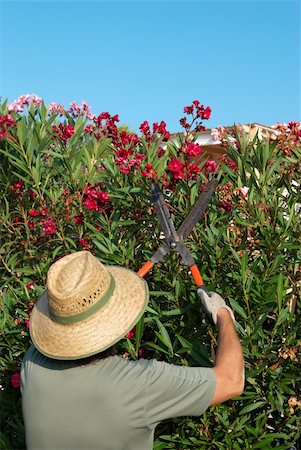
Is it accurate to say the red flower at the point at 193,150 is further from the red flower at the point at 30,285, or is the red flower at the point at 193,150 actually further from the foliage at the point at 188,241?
the red flower at the point at 30,285

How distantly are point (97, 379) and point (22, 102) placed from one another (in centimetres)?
276

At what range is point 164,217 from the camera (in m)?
2.81

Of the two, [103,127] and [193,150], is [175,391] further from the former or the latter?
[103,127]

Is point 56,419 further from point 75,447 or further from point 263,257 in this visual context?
point 263,257

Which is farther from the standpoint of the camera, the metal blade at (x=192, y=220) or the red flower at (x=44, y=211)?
the red flower at (x=44, y=211)

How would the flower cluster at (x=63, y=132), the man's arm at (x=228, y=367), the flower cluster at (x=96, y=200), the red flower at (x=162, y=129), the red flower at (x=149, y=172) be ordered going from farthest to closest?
the flower cluster at (x=63, y=132) → the red flower at (x=162, y=129) → the flower cluster at (x=96, y=200) → the red flower at (x=149, y=172) → the man's arm at (x=228, y=367)

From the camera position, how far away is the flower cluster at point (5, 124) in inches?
145

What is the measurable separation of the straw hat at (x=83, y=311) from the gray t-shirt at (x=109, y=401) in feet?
0.23

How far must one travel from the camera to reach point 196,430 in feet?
9.24

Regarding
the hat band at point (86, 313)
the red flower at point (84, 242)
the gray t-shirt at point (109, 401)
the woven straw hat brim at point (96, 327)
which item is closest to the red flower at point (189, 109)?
the red flower at point (84, 242)

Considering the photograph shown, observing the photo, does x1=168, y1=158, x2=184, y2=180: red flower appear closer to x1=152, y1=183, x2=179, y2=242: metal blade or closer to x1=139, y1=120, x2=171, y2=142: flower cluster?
x1=152, y1=183, x2=179, y2=242: metal blade

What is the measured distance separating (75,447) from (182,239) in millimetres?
983

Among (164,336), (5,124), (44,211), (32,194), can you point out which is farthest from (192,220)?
(5,124)

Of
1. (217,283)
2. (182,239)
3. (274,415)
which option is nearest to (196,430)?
(274,415)
